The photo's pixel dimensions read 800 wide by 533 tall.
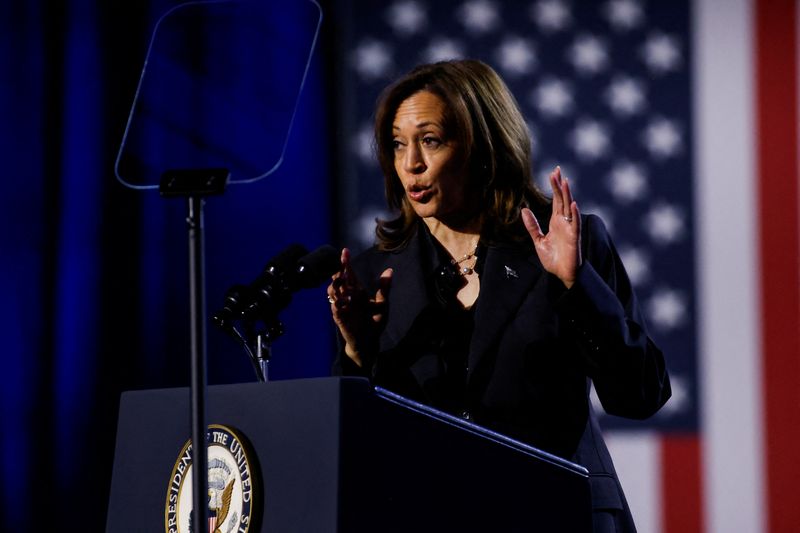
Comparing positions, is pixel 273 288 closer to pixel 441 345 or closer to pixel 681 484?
pixel 441 345

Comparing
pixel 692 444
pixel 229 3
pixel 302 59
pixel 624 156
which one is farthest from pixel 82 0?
pixel 692 444

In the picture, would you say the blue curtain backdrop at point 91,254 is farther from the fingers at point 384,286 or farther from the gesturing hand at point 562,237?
the gesturing hand at point 562,237

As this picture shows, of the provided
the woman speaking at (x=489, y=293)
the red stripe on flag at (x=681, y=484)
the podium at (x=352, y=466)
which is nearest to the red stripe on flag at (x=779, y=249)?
the red stripe on flag at (x=681, y=484)

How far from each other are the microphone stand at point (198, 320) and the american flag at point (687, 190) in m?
2.22

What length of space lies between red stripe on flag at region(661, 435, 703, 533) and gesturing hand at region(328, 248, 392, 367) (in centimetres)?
170

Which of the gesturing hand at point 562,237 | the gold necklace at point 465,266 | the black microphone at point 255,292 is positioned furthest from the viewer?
the gold necklace at point 465,266

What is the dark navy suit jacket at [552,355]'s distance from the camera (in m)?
1.55

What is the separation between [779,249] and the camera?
10.4 feet

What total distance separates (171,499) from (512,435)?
0.61 meters

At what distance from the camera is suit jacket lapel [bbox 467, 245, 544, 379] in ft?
5.49

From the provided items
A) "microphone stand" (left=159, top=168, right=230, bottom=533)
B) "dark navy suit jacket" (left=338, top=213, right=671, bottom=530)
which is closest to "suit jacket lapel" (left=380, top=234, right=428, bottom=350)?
"dark navy suit jacket" (left=338, top=213, right=671, bottom=530)

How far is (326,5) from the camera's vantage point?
141 inches

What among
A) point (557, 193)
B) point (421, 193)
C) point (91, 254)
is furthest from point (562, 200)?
point (91, 254)

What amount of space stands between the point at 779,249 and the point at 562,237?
6.17ft
